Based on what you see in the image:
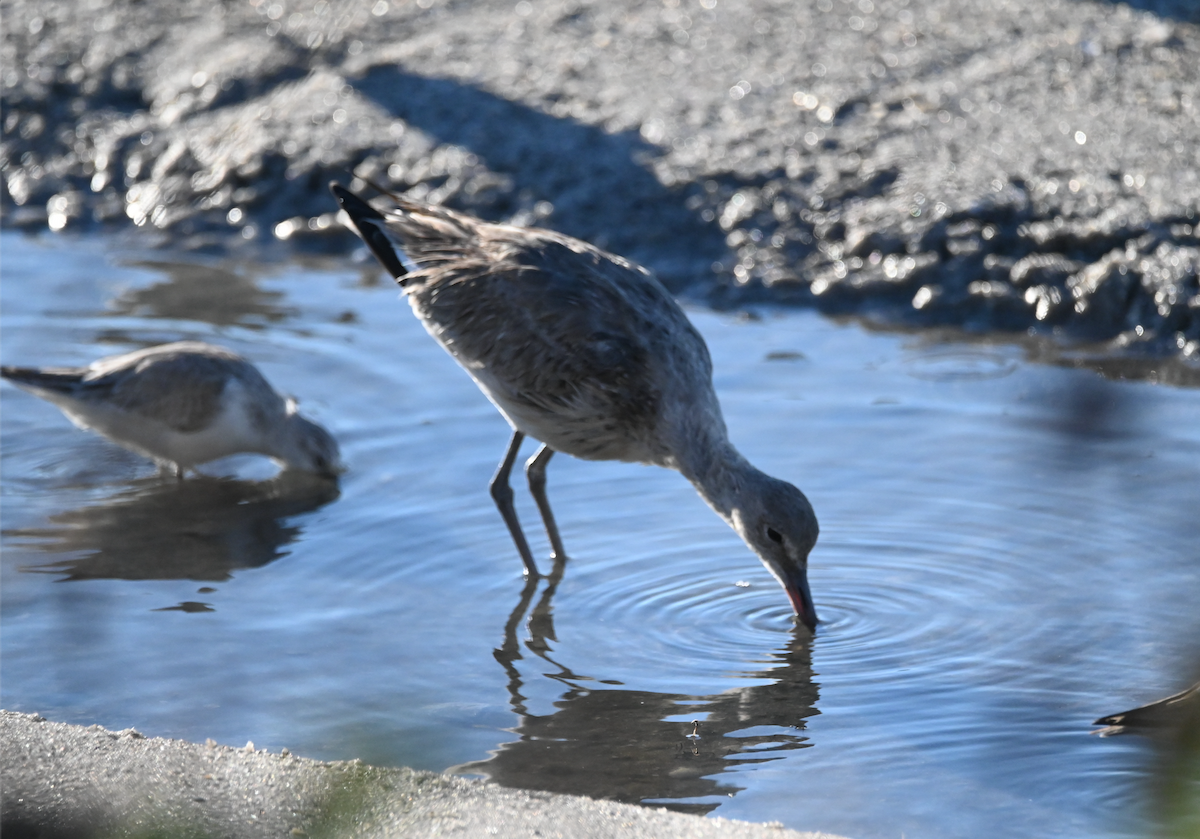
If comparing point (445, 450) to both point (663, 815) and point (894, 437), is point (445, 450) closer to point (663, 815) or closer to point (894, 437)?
point (894, 437)

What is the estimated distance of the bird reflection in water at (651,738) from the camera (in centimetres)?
404

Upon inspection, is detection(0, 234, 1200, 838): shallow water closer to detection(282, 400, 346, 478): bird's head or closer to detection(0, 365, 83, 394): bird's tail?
detection(282, 400, 346, 478): bird's head

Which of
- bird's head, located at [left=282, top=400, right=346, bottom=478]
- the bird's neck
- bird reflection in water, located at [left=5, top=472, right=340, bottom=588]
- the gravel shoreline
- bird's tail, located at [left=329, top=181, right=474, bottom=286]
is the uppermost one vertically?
bird's tail, located at [left=329, top=181, right=474, bottom=286]

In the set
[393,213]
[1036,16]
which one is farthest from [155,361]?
[1036,16]

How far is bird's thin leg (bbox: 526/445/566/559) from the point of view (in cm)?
584

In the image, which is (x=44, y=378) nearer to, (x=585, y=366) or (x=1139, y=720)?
(x=585, y=366)

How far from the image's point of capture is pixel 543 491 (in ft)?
19.8

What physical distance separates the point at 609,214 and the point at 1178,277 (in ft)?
10.8

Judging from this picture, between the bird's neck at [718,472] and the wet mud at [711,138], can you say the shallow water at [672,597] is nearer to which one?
the bird's neck at [718,472]

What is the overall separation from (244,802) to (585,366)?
95.3 inches

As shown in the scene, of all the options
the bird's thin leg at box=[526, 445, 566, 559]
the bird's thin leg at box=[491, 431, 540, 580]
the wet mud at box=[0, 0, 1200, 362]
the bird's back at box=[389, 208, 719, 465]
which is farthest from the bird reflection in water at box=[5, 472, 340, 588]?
the wet mud at box=[0, 0, 1200, 362]

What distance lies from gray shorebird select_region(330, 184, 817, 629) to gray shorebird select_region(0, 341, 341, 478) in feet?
3.37

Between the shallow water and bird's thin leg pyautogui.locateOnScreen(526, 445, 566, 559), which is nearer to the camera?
the shallow water

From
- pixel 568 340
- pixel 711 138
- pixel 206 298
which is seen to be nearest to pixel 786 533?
pixel 568 340
